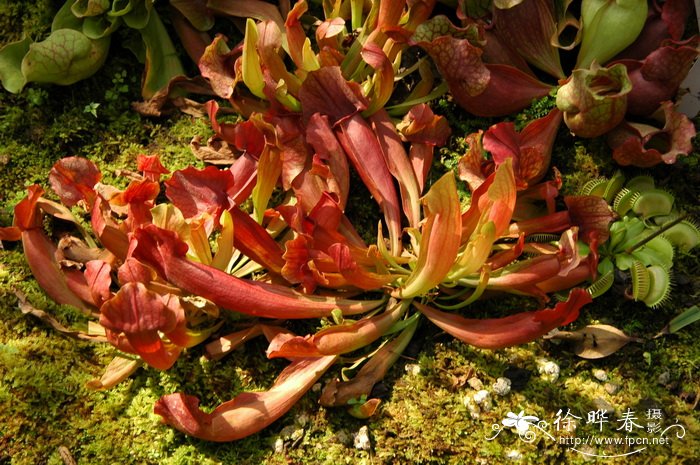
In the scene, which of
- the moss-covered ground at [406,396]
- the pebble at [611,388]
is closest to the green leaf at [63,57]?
the moss-covered ground at [406,396]

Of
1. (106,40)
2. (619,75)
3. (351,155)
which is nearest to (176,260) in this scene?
(351,155)

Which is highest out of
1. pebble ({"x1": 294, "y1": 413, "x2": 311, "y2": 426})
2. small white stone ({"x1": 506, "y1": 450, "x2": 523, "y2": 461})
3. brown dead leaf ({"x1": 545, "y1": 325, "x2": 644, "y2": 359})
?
brown dead leaf ({"x1": 545, "y1": 325, "x2": 644, "y2": 359})

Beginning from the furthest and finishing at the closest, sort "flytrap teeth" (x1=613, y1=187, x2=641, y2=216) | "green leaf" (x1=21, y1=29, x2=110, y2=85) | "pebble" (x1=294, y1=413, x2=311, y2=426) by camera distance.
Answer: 1. "green leaf" (x1=21, y1=29, x2=110, y2=85)
2. "flytrap teeth" (x1=613, y1=187, x2=641, y2=216)
3. "pebble" (x1=294, y1=413, x2=311, y2=426)

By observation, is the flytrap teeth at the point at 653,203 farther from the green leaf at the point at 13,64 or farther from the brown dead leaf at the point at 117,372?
the green leaf at the point at 13,64

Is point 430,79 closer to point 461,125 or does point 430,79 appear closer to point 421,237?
point 461,125

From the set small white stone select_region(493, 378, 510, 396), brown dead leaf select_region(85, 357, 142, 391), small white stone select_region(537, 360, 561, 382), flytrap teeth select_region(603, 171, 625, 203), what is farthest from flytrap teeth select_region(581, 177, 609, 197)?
brown dead leaf select_region(85, 357, 142, 391)

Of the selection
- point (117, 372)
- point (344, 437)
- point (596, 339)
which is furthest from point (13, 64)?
point (596, 339)

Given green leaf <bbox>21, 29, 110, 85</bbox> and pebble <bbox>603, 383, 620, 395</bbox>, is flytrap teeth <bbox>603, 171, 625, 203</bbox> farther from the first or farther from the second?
green leaf <bbox>21, 29, 110, 85</bbox>

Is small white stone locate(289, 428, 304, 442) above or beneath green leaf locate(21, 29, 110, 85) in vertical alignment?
beneath
